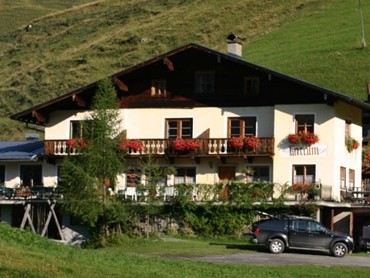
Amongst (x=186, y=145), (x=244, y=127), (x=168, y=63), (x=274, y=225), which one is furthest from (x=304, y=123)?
(x=274, y=225)

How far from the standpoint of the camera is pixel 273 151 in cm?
5250

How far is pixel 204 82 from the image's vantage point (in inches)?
2157

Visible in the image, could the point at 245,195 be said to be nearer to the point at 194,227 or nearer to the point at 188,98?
the point at 194,227

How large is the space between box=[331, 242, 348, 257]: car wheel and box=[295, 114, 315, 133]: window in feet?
35.6

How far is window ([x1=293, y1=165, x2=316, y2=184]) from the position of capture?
2069 inches

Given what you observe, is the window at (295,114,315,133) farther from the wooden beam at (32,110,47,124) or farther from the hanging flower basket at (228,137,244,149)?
the wooden beam at (32,110,47,124)

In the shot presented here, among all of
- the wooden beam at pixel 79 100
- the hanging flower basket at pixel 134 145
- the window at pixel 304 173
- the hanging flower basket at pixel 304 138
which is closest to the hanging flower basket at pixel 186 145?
the hanging flower basket at pixel 134 145

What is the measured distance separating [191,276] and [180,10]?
104m

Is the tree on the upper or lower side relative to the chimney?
lower

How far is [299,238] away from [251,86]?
494 inches

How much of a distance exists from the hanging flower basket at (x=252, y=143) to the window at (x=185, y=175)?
336cm

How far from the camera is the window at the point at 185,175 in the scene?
178ft

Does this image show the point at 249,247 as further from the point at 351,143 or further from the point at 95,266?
the point at 95,266

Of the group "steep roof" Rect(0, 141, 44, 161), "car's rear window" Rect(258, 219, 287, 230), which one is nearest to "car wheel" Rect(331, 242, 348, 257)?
"car's rear window" Rect(258, 219, 287, 230)
